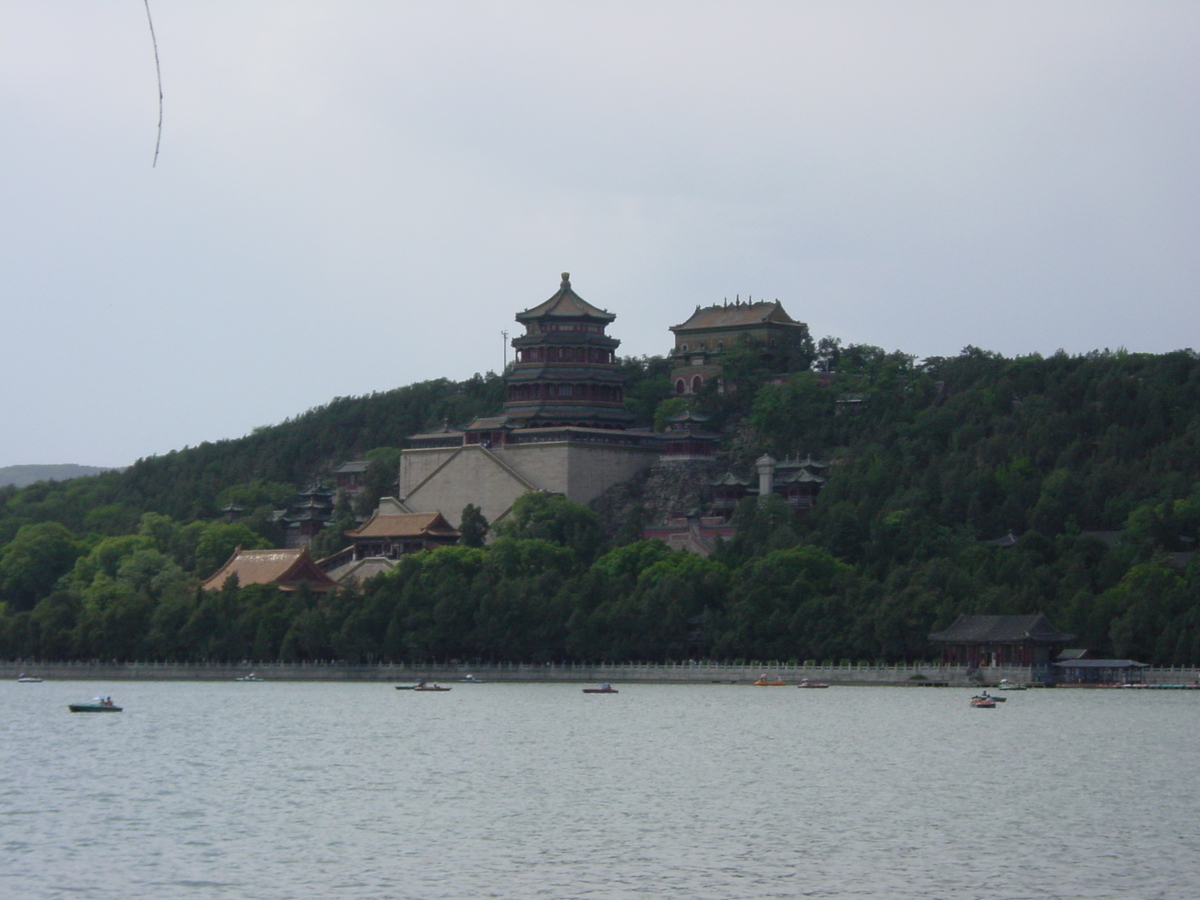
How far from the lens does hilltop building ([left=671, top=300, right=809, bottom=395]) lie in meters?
138

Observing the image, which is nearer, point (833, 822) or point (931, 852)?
point (931, 852)

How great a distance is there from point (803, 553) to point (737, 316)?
4630 cm

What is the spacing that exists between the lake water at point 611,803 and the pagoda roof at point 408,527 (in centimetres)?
3755

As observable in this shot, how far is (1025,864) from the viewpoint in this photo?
125 feet

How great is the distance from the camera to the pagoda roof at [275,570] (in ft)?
363

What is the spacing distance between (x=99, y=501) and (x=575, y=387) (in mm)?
40502

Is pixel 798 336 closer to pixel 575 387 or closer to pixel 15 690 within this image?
pixel 575 387

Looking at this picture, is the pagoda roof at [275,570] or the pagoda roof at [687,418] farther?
the pagoda roof at [687,418]

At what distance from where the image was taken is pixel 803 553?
97062 millimetres

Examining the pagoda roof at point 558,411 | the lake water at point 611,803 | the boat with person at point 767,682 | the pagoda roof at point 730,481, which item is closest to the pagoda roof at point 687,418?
the pagoda roof at point 558,411

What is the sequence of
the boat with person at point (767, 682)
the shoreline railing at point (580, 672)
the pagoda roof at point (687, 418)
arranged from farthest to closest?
the pagoda roof at point (687, 418) → the boat with person at point (767, 682) → the shoreline railing at point (580, 672)

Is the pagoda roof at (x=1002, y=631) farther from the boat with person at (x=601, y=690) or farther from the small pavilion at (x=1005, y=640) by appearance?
the boat with person at (x=601, y=690)

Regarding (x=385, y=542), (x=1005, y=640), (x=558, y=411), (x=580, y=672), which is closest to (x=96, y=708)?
(x=580, y=672)

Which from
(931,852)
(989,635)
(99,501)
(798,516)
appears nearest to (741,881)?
→ (931,852)
